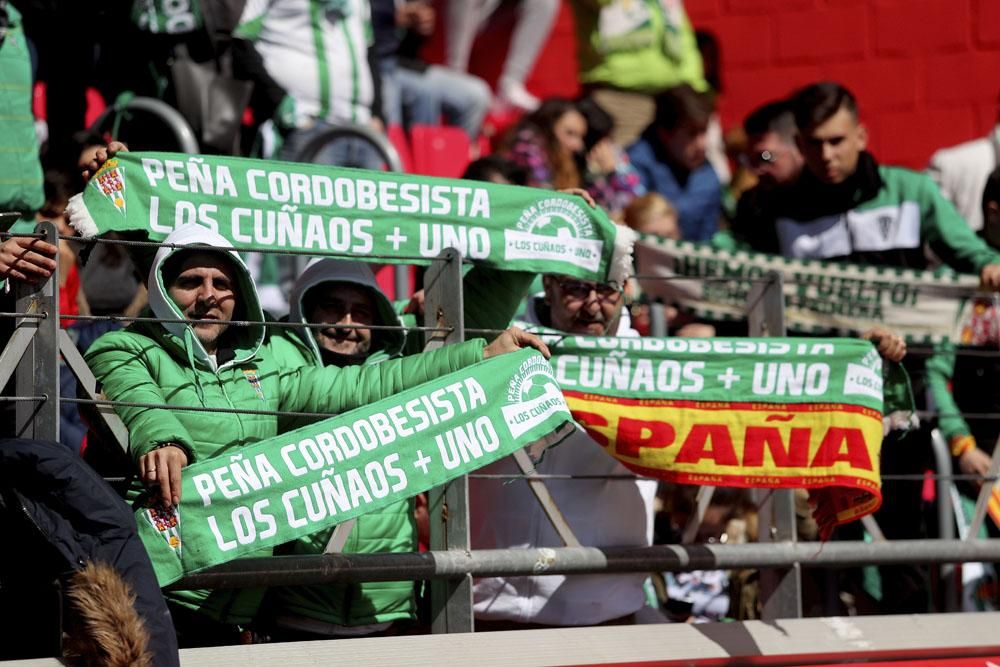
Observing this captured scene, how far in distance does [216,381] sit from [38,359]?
1.71 feet

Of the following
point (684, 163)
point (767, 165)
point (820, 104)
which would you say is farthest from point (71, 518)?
point (684, 163)

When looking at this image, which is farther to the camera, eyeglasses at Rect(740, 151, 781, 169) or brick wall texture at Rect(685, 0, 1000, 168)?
brick wall texture at Rect(685, 0, 1000, 168)

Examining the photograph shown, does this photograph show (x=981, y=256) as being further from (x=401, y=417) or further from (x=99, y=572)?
(x=99, y=572)

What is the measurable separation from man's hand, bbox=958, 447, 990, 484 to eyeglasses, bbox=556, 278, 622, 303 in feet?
6.02

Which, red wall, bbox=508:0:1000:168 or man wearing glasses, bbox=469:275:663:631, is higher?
red wall, bbox=508:0:1000:168

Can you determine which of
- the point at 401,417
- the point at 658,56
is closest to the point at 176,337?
the point at 401,417

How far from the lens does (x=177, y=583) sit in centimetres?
468

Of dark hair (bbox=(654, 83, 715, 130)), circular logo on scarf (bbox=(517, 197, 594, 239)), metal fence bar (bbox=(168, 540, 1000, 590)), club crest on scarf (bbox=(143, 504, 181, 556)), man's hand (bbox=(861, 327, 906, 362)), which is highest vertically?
dark hair (bbox=(654, 83, 715, 130))

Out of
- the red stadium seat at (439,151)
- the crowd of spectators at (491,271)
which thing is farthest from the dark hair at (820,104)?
the red stadium seat at (439,151)

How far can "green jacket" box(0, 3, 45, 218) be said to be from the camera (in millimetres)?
6426

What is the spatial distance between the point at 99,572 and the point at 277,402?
1.13 meters

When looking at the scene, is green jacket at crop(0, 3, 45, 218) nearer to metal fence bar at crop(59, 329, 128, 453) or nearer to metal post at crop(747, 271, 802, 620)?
metal fence bar at crop(59, 329, 128, 453)

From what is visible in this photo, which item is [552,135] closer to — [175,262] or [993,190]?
[993,190]

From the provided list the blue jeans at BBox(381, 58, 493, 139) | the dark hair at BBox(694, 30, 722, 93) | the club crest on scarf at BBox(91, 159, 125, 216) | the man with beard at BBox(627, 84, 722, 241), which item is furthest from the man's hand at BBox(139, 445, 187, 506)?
the dark hair at BBox(694, 30, 722, 93)
